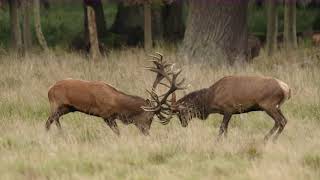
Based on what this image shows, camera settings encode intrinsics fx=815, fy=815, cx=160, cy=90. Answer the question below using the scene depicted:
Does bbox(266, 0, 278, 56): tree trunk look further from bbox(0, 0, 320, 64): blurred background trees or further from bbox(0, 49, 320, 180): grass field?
bbox(0, 49, 320, 180): grass field

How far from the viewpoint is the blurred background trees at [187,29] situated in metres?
17.4

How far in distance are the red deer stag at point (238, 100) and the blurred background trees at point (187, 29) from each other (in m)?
7.04

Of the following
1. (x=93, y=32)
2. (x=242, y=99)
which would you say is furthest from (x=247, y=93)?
(x=93, y=32)

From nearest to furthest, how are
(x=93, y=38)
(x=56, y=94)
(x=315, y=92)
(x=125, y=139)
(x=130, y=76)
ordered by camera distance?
(x=125, y=139), (x=56, y=94), (x=315, y=92), (x=130, y=76), (x=93, y=38)

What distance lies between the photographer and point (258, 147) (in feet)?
29.5

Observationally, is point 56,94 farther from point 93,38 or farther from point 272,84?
point 93,38

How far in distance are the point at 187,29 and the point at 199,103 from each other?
25.9ft

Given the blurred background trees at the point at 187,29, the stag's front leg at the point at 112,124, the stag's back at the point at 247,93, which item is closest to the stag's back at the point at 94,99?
the stag's front leg at the point at 112,124

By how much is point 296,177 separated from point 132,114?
9.62 feet

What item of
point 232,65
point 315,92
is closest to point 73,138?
point 315,92

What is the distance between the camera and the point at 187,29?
17.9 m

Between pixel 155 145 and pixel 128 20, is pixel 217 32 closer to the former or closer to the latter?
pixel 155 145

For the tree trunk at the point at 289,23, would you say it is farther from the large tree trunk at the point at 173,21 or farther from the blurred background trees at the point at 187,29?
the large tree trunk at the point at 173,21

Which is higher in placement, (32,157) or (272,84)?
(272,84)
